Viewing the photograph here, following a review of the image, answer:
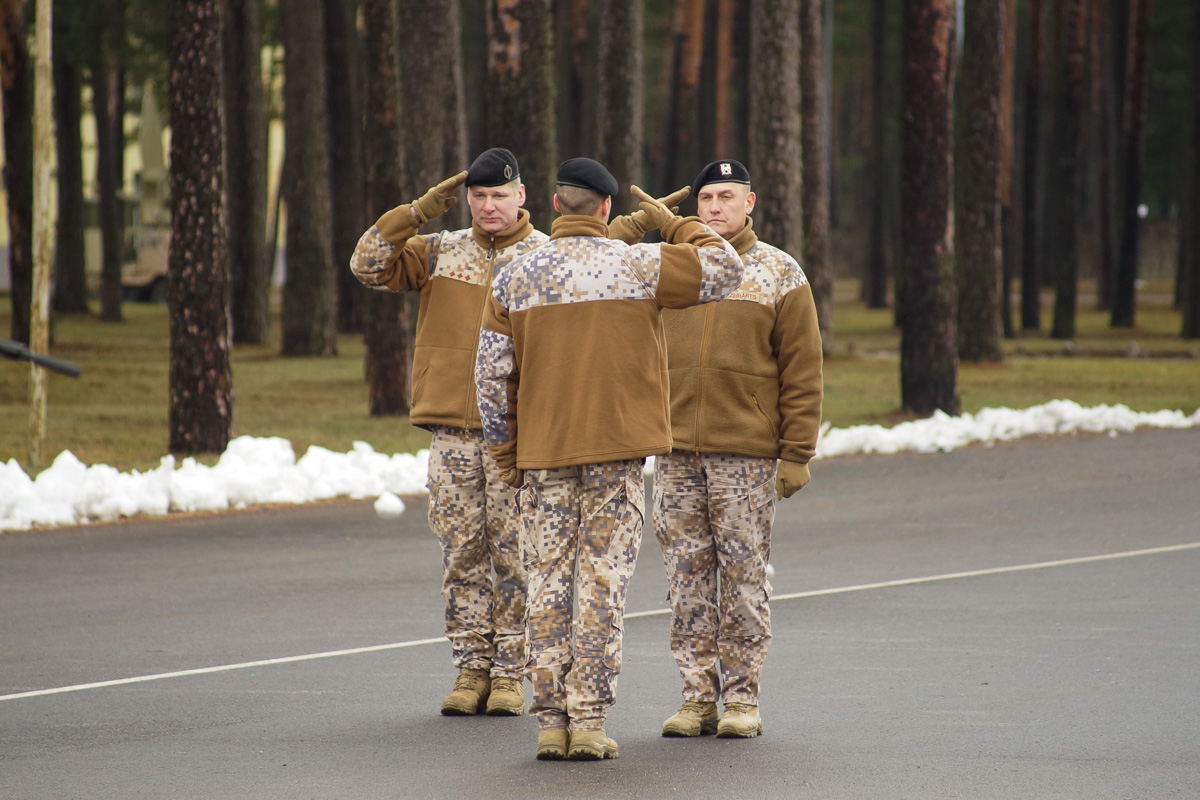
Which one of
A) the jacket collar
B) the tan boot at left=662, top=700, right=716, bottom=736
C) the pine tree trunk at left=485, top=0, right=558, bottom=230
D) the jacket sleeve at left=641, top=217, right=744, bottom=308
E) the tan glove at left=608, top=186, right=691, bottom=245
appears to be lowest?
the tan boot at left=662, top=700, right=716, bottom=736

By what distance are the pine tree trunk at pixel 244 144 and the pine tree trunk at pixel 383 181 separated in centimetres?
1005

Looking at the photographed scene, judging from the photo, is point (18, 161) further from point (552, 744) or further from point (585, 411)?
point (552, 744)

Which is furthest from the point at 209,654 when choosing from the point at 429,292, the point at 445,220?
the point at 445,220

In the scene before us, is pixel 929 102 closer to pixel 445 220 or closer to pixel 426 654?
pixel 445 220

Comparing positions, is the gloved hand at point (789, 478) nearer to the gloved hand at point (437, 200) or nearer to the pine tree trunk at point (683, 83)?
the gloved hand at point (437, 200)

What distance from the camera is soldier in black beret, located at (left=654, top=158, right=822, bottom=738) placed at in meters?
5.92

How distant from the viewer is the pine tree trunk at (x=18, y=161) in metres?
20.3

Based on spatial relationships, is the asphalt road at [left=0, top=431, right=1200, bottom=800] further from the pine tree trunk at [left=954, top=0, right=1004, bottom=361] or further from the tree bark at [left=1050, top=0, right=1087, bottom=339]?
the tree bark at [left=1050, top=0, right=1087, bottom=339]

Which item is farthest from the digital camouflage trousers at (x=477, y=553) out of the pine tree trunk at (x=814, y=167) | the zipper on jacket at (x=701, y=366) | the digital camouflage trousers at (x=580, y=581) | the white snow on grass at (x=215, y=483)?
the pine tree trunk at (x=814, y=167)

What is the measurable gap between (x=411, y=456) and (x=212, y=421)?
2198 mm

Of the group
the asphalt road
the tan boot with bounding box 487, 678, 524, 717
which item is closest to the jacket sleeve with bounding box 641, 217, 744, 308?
the asphalt road

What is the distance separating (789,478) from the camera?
587cm

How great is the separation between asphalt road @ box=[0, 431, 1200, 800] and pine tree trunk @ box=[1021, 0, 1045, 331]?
77.5 feet

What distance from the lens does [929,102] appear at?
58.1 feet
